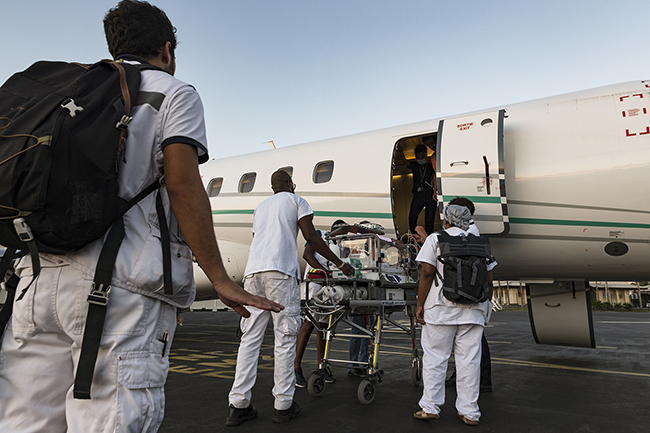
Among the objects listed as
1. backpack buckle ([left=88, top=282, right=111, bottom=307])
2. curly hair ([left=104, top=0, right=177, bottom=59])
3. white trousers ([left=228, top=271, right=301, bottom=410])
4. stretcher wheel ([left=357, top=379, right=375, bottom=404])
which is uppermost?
curly hair ([left=104, top=0, right=177, bottom=59])

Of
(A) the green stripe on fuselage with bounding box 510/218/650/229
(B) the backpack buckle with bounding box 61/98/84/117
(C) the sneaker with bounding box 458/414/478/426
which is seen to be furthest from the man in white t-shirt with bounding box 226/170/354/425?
(A) the green stripe on fuselage with bounding box 510/218/650/229

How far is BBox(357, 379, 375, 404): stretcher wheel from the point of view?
409 centimetres

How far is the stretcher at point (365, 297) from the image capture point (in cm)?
440

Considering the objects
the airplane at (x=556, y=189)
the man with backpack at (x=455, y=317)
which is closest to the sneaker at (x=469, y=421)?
the man with backpack at (x=455, y=317)

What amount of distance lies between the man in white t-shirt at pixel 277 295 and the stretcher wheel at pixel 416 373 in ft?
5.48

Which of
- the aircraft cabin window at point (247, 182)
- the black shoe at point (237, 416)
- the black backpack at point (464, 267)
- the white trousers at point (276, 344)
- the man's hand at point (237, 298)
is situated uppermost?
the aircraft cabin window at point (247, 182)

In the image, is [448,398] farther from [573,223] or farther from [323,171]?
[323,171]

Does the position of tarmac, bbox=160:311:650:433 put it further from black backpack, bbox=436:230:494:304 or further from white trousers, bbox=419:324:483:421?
black backpack, bbox=436:230:494:304

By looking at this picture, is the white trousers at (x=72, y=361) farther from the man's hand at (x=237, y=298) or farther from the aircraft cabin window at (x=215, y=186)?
the aircraft cabin window at (x=215, y=186)

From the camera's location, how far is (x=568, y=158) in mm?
5441

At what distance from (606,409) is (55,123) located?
4650 mm

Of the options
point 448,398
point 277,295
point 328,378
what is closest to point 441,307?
point 448,398

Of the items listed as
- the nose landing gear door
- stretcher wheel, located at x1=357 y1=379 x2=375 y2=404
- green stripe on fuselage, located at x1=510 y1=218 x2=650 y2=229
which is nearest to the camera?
stretcher wheel, located at x1=357 y1=379 x2=375 y2=404

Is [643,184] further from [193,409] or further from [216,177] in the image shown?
[216,177]
